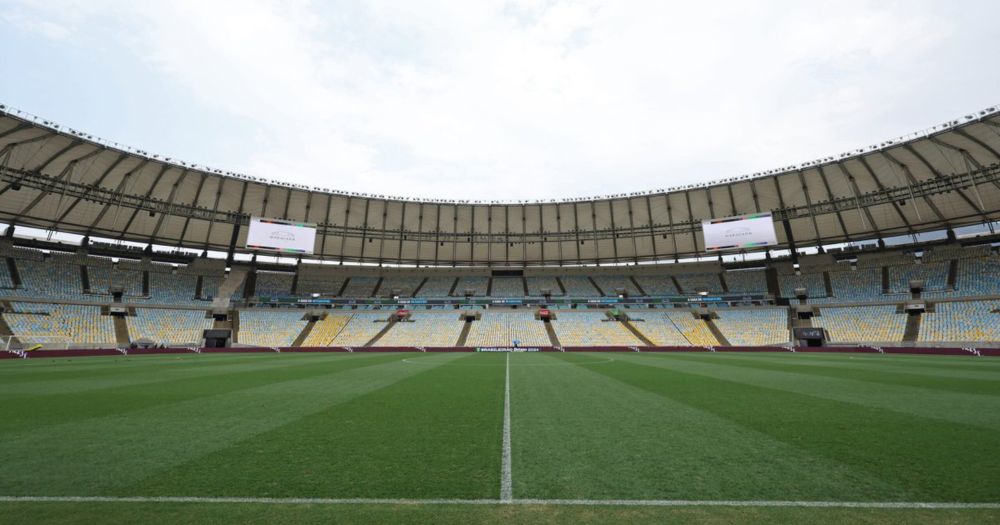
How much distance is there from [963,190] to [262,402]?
5202 centimetres

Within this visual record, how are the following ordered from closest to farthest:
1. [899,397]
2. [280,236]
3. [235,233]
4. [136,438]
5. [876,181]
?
[136,438]
[899,397]
[876,181]
[280,236]
[235,233]

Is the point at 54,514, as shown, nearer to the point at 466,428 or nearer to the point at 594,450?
the point at 466,428

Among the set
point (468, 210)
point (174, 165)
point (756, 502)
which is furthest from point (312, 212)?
point (756, 502)

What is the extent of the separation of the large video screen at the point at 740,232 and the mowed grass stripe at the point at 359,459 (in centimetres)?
4132

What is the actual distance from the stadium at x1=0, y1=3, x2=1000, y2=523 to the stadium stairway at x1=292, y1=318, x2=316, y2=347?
18 centimetres

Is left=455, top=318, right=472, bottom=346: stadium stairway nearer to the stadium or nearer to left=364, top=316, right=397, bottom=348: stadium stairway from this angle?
the stadium

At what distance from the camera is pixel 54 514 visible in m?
3.20

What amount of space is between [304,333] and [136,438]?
127ft

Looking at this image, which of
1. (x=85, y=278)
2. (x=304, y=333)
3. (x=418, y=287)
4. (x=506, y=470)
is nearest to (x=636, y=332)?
(x=418, y=287)

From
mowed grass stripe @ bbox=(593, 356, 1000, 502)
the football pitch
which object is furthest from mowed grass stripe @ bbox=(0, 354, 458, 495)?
mowed grass stripe @ bbox=(593, 356, 1000, 502)

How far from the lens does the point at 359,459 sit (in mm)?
4660

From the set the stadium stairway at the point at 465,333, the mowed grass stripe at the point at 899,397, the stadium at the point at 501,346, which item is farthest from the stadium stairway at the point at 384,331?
the mowed grass stripe at the point at 899,397

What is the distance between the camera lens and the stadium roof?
32750 millimetres

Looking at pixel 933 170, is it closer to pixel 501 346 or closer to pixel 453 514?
pixel 501 346
